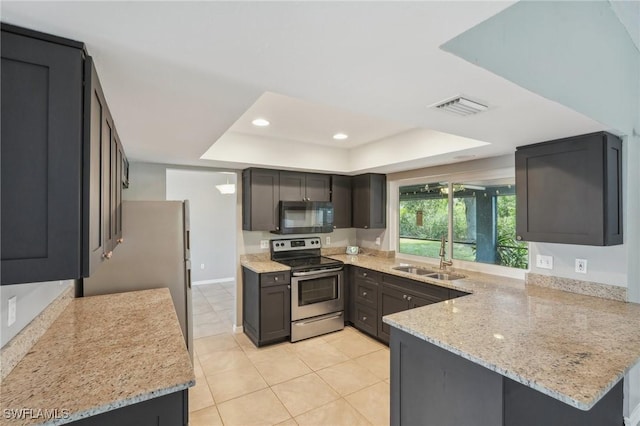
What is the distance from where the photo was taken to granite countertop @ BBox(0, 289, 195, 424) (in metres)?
1.13

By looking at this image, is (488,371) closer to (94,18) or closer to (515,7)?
(515,7)

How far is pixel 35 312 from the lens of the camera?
1.68 meters

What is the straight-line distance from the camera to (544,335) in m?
1.65

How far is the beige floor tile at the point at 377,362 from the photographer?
9.76 ft

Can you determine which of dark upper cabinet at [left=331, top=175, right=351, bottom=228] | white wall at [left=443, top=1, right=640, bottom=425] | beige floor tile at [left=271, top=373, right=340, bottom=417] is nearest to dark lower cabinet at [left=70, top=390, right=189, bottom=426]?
beige floor tile at [left=271, top=373, right=340, bottom=417]

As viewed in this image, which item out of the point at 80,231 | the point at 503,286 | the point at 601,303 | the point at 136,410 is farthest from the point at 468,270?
the point at 80,231

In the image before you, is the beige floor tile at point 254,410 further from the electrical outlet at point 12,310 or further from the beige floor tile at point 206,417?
the electrical outlet at point 12,310

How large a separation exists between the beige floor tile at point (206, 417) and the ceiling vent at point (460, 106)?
2.66 metres

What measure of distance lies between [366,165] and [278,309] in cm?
212

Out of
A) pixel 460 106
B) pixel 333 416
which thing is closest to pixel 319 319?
pixel 333 416

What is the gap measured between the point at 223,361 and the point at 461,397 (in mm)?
2526

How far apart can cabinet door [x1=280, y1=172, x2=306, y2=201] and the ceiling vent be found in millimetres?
2605

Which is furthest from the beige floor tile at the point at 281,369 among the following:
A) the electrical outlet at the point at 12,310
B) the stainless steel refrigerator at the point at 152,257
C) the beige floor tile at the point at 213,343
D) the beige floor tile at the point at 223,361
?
the electrical outlet at the point at 12,310

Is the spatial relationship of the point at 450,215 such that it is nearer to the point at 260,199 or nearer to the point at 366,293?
the point at 366,293
